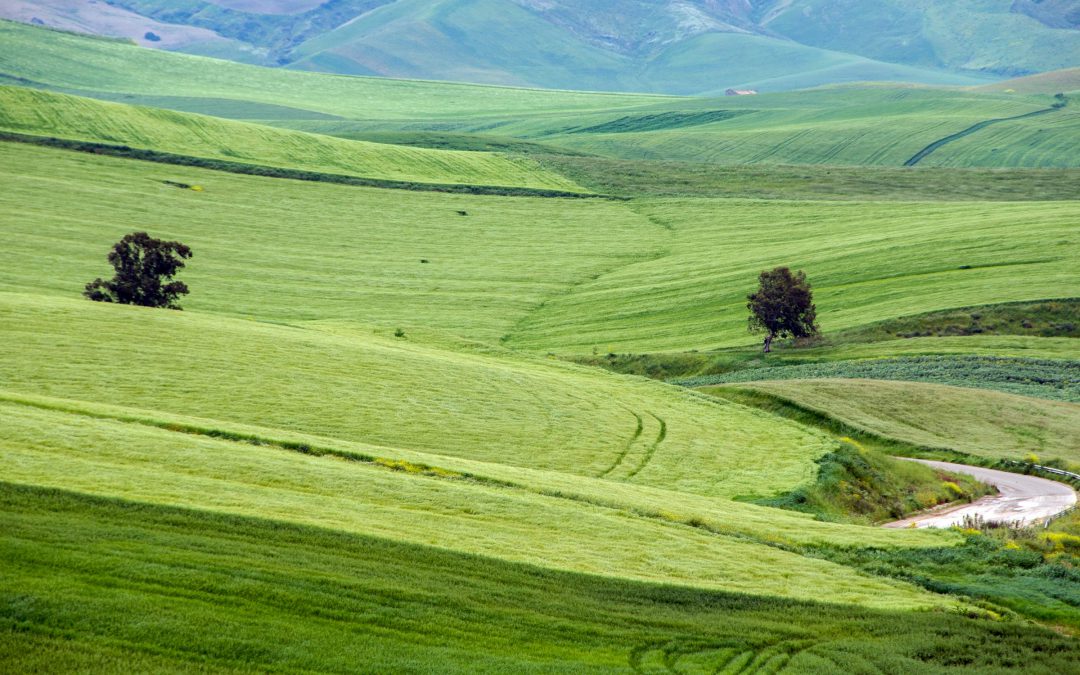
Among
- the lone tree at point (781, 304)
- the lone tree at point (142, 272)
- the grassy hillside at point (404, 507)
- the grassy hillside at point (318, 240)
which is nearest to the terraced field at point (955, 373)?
the lone tree at point (781, 304)

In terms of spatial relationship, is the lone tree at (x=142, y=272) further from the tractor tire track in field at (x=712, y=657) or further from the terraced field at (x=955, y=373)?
the tractor tire track in field at (x=712, y=657)

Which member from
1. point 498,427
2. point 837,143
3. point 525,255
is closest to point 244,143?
point 525,255

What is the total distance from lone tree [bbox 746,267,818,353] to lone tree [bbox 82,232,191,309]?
117 feet

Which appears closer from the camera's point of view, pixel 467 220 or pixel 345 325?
pixel 345 325

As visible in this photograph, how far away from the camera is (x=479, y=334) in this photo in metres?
A: 71.1

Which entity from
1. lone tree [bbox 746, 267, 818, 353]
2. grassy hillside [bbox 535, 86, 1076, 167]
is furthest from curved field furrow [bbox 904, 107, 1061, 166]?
lone tree [bbox 746, 267, 818, 353]

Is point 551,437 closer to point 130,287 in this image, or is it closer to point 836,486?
point 836,486

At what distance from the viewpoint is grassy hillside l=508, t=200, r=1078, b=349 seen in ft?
245

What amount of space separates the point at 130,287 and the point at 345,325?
1234 centimetres

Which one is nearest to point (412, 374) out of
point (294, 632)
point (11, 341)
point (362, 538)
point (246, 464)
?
point (11, 341)

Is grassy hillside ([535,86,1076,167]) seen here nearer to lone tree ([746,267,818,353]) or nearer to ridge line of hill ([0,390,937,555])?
lone tree ([746,267,818,353])

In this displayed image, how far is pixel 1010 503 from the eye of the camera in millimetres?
38688

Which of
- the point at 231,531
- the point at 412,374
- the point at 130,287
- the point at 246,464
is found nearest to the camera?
the point at 231,531

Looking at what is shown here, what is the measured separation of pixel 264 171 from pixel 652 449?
75.6 meters
